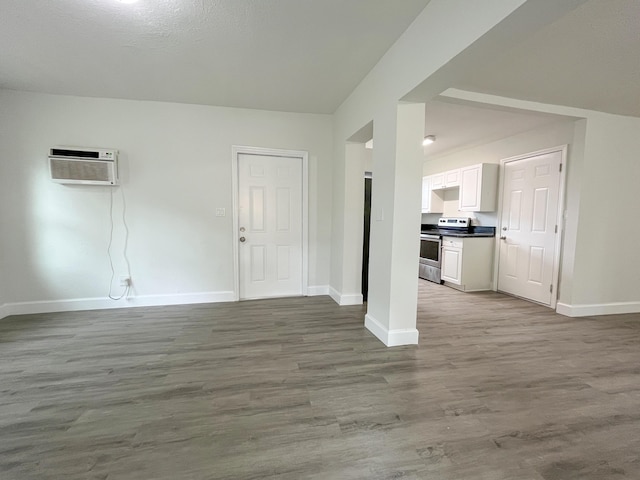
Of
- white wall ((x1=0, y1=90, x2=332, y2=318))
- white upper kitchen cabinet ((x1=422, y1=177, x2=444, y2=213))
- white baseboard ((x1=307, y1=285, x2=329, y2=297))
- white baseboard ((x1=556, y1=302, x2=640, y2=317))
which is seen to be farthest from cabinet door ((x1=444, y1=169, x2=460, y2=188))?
white baseboard ((x1=307, y1=285, x2=329, y2=297))

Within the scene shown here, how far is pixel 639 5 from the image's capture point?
1.61 meters

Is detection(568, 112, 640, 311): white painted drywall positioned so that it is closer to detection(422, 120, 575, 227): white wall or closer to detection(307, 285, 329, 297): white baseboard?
detection(422, 120, 575, 227): white wall

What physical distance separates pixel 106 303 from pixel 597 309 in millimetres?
6179

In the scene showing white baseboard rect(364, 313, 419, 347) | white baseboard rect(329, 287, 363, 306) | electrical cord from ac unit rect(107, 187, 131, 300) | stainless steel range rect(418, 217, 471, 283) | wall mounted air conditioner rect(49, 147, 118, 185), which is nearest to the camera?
white baseboard rect(364, 313, 419, 347)

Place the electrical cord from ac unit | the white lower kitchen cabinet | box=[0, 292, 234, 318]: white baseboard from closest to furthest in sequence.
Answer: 1. box=[0, 292, 234, 318]: white baseboard
2. the electrical cord from ac unit
3. the white lower kitchen cabinet

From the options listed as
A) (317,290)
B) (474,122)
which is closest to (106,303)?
(317,290)

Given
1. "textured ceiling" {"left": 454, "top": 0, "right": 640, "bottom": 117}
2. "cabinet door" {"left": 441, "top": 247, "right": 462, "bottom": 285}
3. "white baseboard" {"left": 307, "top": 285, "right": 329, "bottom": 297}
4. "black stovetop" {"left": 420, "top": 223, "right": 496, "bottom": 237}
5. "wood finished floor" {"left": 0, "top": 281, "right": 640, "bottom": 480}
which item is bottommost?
"wood finished floor" {"left": 0, "top": 281, "right": 640, "bottom": 480}

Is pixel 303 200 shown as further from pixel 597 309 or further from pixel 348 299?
pixel 597 309

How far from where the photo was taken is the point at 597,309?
11.1 ft

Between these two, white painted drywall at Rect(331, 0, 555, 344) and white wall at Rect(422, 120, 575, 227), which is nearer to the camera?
white painted drywall at Rect(331, 0, 555, 344)

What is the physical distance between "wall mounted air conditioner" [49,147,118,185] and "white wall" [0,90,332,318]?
132 millimetres

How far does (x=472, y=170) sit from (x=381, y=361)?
12.7 feet

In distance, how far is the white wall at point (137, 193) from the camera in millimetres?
3107

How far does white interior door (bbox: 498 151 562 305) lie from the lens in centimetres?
365
